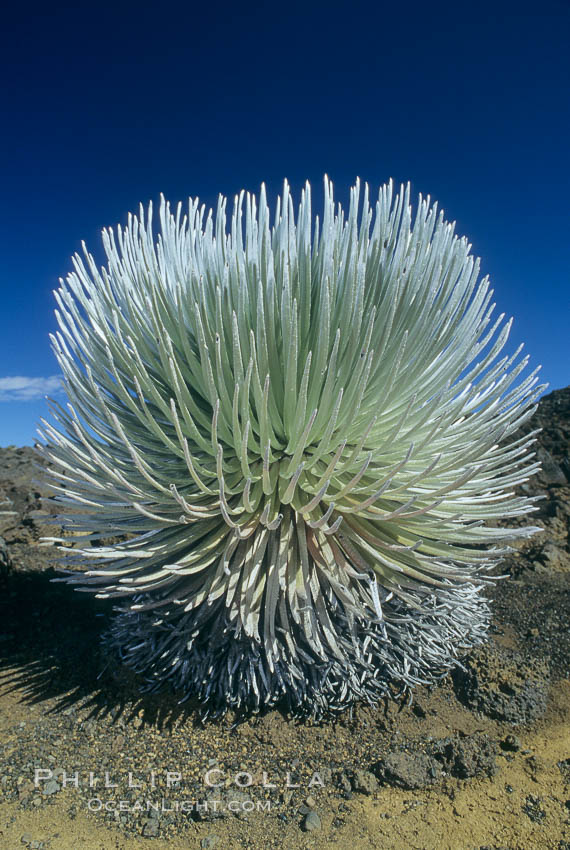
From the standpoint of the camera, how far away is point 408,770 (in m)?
1.65

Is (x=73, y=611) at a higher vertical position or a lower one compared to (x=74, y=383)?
lower

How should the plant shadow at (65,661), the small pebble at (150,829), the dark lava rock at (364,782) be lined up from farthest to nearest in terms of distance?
the plant shadow at (65,661) < the dark lava rock at (364,782) < the small pebble at (150,829)

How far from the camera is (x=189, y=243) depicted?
1.95 m

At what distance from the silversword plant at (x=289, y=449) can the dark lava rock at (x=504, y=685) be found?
16 centimetres

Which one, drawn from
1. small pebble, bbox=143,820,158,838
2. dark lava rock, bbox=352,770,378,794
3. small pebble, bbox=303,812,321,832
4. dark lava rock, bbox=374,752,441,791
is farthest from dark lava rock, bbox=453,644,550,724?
small pebble, bbox=143,820,158,838

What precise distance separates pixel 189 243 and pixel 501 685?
211 centimetres

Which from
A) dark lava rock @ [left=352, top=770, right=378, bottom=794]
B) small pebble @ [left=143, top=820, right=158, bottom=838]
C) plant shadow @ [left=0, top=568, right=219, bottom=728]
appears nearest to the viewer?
small pebble @ [left=143, top=820, right=158, bottom=838]

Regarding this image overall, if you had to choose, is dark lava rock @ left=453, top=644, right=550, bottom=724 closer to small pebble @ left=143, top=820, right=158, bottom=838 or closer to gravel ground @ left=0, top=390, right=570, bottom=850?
gravel ground @ left=0, top=390, right=570, bottom=850

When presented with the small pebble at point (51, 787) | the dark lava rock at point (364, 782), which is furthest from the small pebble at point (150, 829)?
the dark lava rock at point (364, 782)

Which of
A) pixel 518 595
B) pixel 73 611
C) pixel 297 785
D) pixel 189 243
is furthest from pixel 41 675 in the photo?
pixel 518 595

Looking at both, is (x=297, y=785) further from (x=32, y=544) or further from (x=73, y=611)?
(x=32, y=544)

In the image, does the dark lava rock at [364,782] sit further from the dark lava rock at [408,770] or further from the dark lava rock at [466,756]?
the dark lava rock at [466,756]

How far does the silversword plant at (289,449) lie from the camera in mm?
1540

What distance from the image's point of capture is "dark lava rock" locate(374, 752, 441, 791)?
163 cm
